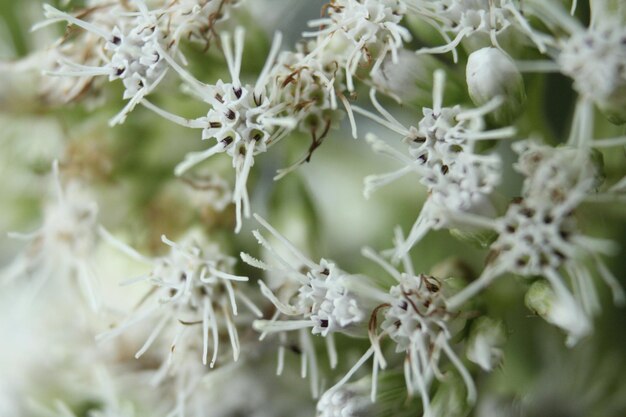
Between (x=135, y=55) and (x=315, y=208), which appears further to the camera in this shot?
(x=315, y=208)

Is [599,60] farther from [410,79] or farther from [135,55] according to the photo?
[135,55]

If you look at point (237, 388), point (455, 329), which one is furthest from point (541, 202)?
point (237, 388)

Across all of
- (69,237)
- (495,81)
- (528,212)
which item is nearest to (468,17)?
(495,81)

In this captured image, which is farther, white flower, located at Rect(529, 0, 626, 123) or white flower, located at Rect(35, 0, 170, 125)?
white flower, located at Rect(35, 0, 170, 125)

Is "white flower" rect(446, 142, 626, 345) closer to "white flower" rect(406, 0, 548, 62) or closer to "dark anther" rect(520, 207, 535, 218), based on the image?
"dark anther" rect(520, 207, 535, 218)

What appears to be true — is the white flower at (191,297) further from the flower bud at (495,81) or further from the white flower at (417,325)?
the flower bud at (495,81)

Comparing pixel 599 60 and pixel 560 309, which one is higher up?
pixel 599 60

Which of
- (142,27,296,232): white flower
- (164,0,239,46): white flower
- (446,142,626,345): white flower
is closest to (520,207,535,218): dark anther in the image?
(446,142,626,345): white flower

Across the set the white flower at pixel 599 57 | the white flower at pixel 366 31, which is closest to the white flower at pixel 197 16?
the white flower at pixel 366 31
